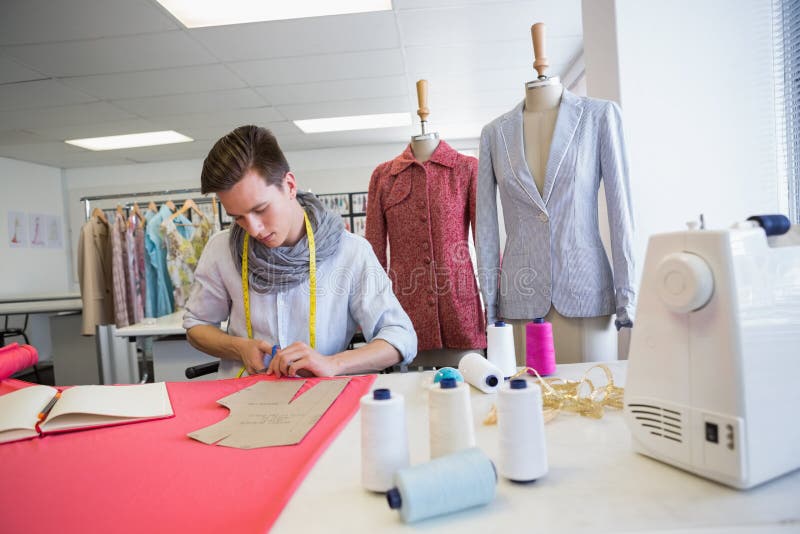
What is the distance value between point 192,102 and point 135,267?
1549mm

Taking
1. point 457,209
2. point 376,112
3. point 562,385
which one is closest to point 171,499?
point 562,385

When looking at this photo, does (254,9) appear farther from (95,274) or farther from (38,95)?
(95,274)

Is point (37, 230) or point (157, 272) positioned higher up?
point (37, 230)

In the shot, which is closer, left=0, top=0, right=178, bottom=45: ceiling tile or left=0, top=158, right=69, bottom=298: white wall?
left=0, top=0, right=178, bottom=45: ceiling tile

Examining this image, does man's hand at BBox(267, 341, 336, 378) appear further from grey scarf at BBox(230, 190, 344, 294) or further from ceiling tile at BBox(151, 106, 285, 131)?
ceiling tile at BBox(151, 106, 285, 131)

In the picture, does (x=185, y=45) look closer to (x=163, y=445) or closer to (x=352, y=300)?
(x=352, y=300)

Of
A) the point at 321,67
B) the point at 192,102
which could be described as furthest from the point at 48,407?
the point at 192,102

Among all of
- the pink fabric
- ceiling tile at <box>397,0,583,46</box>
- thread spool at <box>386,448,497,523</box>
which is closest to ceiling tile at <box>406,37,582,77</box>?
ceiling tile at <box>397,0,583,46</box>

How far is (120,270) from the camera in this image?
3883 mm

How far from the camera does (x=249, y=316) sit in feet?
5.19

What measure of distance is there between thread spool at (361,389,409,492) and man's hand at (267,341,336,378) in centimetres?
65

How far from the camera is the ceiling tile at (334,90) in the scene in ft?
13.8

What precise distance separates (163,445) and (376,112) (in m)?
4.63

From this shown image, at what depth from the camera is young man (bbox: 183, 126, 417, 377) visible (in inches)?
55.5
